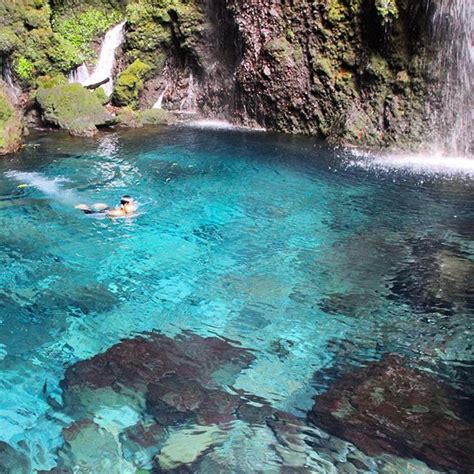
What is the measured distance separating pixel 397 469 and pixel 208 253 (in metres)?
4.48

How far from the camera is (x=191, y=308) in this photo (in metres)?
6.62

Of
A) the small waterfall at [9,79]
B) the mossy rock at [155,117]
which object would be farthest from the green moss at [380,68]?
the small waterfall at [9,79]

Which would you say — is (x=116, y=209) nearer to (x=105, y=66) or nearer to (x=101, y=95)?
(x=101, y=95)

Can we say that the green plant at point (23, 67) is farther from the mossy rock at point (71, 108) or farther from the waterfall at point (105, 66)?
the mossy rock at point (71, 108)

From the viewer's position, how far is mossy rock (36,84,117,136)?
15805 millimetres

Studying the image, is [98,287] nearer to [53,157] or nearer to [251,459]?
[251,459]

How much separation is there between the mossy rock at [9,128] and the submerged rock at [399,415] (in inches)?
435

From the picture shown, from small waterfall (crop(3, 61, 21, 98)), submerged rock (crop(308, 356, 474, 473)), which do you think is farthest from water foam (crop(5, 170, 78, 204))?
small waterfall (crop(3, 61, 21, 98))

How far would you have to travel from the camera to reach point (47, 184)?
11.1 m

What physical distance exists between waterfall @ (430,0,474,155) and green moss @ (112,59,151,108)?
9.24 meters

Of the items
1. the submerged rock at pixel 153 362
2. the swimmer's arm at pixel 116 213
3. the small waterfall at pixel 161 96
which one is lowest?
the submerged rock at pixel 153 362

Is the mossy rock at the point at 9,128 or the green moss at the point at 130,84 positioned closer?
the mossy rock at the point at 9,128

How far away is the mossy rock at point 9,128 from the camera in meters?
13.4

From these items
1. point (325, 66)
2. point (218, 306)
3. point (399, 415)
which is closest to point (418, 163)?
point (325, 66)
